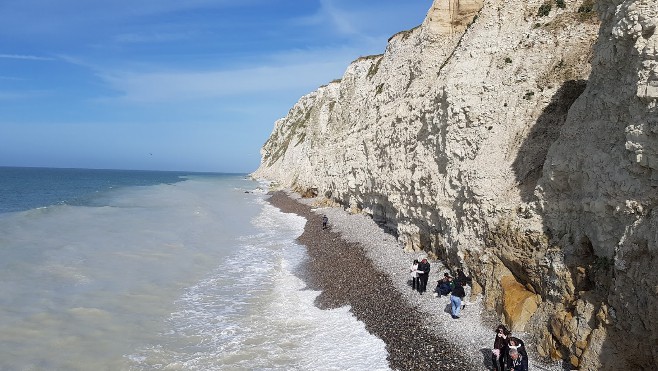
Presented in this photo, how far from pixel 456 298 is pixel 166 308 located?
1140 centimetres

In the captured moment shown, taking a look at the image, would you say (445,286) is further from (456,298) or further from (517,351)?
(517,351)

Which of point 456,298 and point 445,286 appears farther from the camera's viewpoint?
point 445,286

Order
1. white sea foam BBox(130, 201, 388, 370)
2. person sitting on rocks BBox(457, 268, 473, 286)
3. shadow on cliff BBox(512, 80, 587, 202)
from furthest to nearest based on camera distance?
person sitting on rocks BBox(457, 268, 473, 286) < shadow on cliff BBox(512, 80, 587, 202) < white sea foam BBox(130, 201, 388, 370)

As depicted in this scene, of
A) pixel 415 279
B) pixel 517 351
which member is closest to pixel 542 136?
pixel 415 279

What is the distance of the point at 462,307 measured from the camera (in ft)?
46.6

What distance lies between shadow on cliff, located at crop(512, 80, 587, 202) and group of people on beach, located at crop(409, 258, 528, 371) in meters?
3.89

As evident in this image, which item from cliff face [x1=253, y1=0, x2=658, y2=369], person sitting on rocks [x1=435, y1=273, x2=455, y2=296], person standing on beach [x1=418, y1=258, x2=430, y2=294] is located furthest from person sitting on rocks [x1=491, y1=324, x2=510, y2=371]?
person standing on beach [x1=418, y1=258, x2=430, y2=294]

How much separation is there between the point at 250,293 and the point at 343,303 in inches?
186

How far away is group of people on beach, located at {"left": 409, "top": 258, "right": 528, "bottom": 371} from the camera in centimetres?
1030

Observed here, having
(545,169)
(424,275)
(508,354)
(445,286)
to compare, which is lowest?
(508,354)

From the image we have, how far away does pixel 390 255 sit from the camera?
21.4 metres

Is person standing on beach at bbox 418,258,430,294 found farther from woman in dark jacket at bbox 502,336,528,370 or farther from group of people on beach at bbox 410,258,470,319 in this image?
woman in dark jacket at bbox 502,336,528,370

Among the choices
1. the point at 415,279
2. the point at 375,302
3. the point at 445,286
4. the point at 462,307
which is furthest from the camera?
the point at 415,279

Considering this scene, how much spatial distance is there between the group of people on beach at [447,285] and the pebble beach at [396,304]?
0.80ft
